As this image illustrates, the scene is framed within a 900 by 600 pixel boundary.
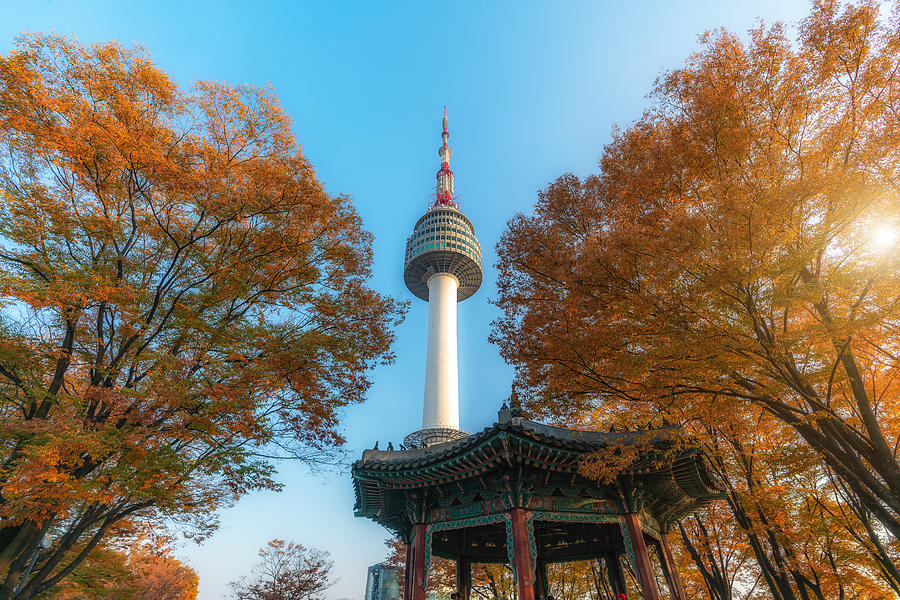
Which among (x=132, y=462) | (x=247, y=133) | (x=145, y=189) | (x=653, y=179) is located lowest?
(x=132, y=462)

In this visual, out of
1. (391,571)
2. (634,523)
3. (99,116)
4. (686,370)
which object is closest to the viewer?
(686,370)

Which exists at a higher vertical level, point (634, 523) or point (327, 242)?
point (327, 242)

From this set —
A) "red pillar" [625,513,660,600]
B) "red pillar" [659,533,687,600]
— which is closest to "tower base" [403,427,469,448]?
"red pillar" [659,533,687,600]

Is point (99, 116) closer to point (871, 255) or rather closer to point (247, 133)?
Answer: point (247, 133)

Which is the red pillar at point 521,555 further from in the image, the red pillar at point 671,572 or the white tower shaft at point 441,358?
the white tower shaft at point 441,358

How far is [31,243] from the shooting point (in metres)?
8.23

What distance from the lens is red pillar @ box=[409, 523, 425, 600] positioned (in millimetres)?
13008

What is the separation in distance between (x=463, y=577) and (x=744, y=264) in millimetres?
16358

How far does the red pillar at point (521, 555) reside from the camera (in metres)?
11.6

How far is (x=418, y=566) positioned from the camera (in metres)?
13.3

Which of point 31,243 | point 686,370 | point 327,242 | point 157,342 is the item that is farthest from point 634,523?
point 31,243

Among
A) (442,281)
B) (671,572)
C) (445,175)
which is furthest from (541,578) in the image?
(445,175)

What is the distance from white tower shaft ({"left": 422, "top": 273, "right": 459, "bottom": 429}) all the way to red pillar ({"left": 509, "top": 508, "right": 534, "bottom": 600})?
86.0 feet

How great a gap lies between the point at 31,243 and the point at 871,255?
15.6 meters
